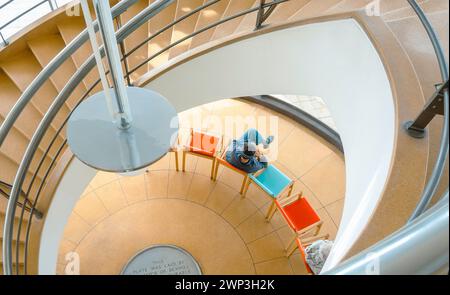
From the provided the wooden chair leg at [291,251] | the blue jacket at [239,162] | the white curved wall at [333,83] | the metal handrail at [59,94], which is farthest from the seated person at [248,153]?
the metal handrail at [59,94]

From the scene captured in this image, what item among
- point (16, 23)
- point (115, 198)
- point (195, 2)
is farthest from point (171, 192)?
point (16, 23)

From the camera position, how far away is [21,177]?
2.45 metres

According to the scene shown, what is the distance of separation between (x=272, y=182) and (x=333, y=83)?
8.22 feet

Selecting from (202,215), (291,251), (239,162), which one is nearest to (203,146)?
(239,162)

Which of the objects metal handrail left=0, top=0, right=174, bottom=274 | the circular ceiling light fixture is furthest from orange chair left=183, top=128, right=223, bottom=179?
the circular ceiling light fixture

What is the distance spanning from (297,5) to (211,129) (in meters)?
3.16

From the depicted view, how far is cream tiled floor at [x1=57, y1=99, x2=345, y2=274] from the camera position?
5.51 m

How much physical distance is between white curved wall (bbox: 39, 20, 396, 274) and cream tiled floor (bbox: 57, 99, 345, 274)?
178 centimetres

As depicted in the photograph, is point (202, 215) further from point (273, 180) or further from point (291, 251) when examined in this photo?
point (291, 251)

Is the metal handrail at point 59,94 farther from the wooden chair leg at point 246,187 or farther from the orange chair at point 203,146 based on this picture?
the wooden chair leg at point 246,187

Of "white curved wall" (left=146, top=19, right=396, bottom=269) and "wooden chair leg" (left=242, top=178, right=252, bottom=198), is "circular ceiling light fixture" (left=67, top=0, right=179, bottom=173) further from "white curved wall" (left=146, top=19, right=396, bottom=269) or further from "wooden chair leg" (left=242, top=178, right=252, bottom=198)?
"wooden chair leg" (left=242, top=178, right=252, bottom=198)

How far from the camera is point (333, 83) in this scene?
3.46 meters
